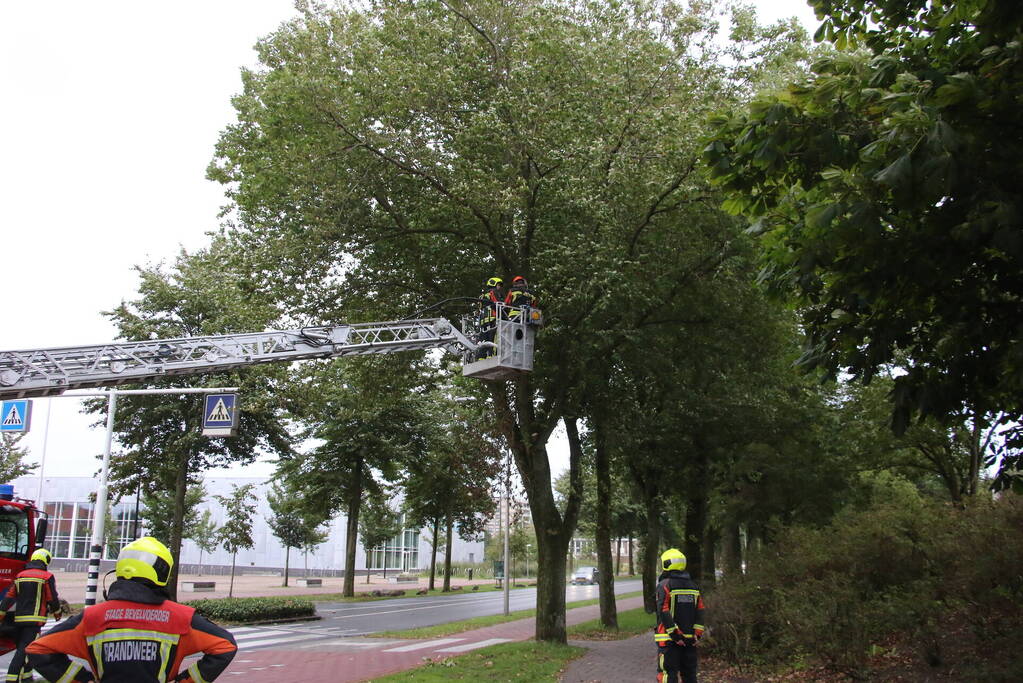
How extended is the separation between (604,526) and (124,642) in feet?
61.1

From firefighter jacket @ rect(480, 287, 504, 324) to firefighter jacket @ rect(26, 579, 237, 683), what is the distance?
9677 millimetres

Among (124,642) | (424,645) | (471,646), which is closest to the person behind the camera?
(124,642)

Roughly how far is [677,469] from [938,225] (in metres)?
14.8

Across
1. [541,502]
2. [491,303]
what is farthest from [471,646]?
Result: [491,303]

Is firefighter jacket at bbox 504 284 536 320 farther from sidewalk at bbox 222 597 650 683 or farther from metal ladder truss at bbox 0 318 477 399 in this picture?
sidewalk at bbox 222 597 650 683

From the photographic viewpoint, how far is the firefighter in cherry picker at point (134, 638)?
3975mm

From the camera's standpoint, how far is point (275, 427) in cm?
2595

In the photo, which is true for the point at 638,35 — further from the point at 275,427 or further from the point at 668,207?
the point at 275,427

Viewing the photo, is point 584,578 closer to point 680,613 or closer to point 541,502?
point 541,502

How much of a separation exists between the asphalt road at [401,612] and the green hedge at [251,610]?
37.5 inches

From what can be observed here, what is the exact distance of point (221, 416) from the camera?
1569cm

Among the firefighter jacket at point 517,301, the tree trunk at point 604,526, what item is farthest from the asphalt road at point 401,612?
the firefighter jacket at point 517,301

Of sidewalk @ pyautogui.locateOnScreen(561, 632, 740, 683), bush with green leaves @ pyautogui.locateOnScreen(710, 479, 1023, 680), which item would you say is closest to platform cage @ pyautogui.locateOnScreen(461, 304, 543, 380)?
sidewalk @ pyautogui.locateOnScreen(561, 632, 740, 683)

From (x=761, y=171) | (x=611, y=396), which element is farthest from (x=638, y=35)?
(x=761, y=171)
